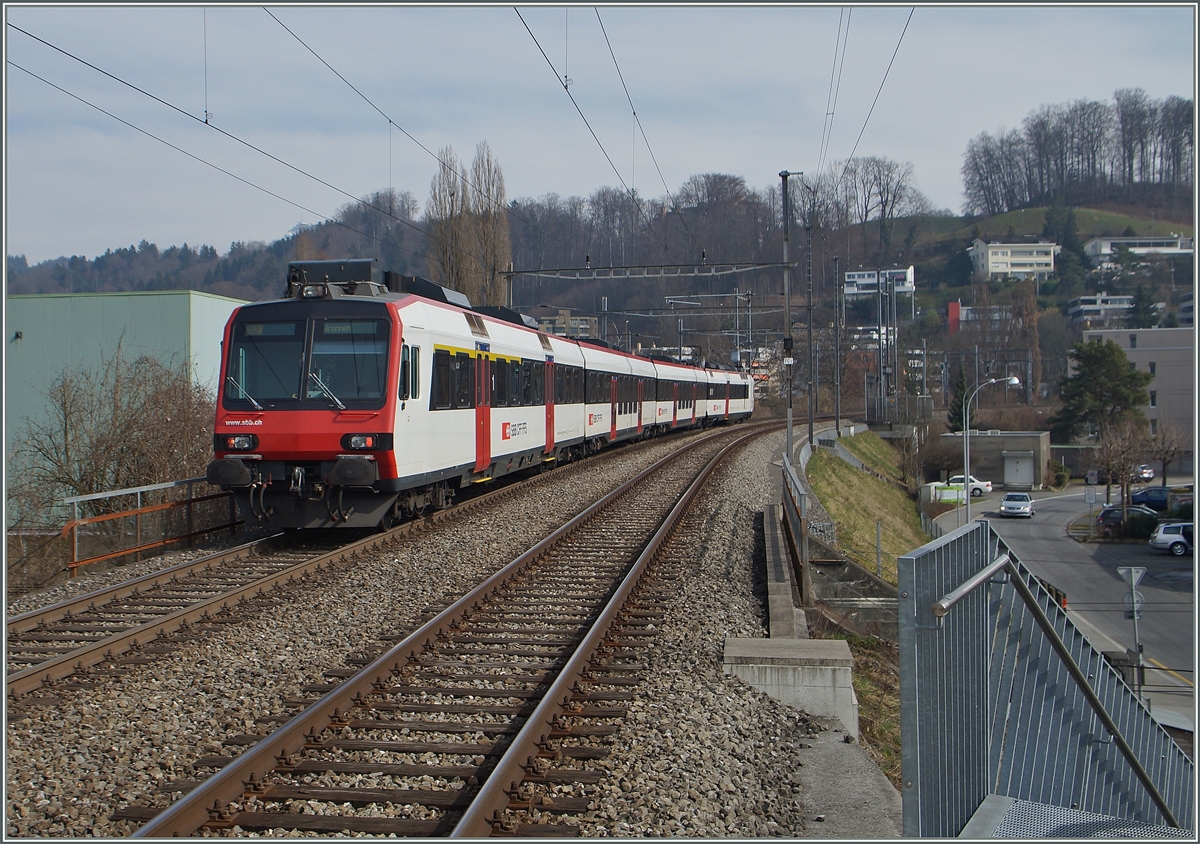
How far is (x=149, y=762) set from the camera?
16.6ft

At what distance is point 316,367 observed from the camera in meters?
11.4

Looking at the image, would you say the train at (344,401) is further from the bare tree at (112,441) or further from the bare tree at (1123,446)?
the bare tree at (1123,446)

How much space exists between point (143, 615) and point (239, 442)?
324 centimetres

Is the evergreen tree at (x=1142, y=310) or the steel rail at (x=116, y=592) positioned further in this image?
the evergreen tree at (x=1142, y=310)

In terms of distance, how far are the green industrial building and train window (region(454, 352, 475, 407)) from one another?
522 inches

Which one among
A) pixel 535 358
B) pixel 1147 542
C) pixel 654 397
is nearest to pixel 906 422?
pixel 1147 542

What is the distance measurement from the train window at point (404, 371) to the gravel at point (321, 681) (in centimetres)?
223

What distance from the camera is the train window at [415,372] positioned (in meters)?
11.8

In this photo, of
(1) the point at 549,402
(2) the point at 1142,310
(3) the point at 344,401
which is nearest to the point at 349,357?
(3) the point at 344,401

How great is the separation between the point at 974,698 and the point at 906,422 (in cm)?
5170

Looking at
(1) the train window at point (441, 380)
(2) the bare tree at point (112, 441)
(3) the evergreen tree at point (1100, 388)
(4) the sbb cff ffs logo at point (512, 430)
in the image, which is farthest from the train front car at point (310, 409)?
(3) the evergreen tree at point (1100, 388)

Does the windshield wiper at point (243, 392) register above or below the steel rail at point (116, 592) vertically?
above

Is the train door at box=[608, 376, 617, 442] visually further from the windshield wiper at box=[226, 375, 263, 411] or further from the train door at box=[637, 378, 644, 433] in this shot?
the windshield wiper at box=[226, 375, 263, 411]

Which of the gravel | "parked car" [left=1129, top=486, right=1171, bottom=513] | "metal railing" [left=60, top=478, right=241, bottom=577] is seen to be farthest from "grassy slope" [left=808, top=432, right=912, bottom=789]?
"parked car" [left=1129, top=486, right=1171, bottom=513]
